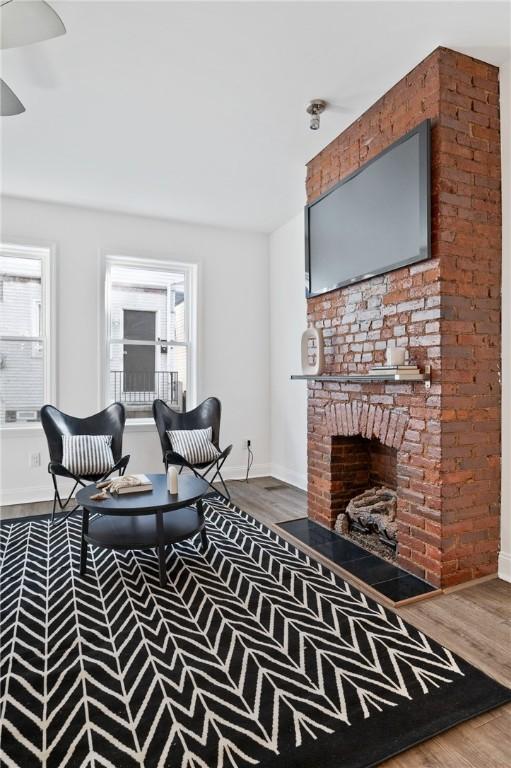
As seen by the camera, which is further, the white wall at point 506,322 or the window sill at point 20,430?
the window sill at point 20,430

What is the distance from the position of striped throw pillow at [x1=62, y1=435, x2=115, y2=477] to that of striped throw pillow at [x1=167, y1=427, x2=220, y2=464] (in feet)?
1.88

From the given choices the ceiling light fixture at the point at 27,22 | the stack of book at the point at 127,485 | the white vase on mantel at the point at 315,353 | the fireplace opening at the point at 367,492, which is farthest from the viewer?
the white vase on mantel at the point at 315,353

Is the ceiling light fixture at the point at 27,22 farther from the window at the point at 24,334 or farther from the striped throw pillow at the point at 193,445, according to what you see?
the striped throw pillow at the point at 193,445

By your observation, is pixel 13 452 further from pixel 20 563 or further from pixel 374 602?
pixel 374 602

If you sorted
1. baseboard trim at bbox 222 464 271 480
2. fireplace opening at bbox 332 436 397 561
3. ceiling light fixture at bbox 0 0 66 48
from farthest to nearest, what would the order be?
1. baseboard trim at bbox 222 464 271 480
2. fireplace opening at bbox 332 436 397 561
3. ceiling light fixture at bbox 0 0 66 48

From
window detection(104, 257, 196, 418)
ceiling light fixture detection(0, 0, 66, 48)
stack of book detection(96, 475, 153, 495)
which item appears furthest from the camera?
window detection(104, 257, 196, 418)

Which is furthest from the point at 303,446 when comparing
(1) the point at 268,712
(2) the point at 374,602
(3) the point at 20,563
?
(1) the point at 268,712

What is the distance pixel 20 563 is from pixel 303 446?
105 inches

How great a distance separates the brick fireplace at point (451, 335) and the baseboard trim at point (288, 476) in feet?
6.22

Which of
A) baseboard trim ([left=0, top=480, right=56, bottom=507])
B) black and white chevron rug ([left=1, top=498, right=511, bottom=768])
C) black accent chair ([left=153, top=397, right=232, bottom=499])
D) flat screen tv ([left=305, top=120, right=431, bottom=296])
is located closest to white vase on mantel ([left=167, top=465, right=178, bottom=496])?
black and white chevron rug ([left=1, top=498, right=511, bottom=768])

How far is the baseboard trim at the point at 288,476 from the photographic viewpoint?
455cm

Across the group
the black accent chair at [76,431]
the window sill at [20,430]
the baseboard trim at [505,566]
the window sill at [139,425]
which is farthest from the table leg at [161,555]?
the window sill at [20,430]

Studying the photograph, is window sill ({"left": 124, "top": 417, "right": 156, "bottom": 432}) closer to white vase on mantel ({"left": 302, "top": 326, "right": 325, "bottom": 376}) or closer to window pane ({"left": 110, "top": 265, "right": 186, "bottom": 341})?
window pane ({"left": 110, "top": 265, "right": 186, "bottom": 341})

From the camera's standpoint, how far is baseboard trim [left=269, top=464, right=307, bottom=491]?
179 inches
